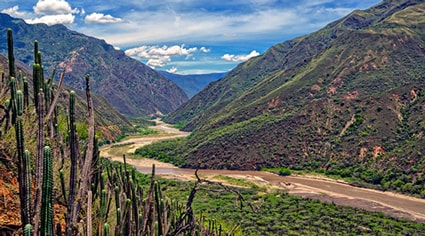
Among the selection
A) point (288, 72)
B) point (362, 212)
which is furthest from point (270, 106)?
point (362, 212)

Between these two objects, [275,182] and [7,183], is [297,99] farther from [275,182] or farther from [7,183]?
[7,183]

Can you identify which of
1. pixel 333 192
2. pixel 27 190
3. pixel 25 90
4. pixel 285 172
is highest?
pixel 25 90

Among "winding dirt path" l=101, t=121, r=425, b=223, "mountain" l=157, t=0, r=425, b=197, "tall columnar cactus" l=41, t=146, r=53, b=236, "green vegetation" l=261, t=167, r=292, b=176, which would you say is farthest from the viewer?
"green vegetation" l=261, t=167, r=292, b=176

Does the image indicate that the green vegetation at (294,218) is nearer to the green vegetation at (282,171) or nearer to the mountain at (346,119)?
the mountain at (346,119)

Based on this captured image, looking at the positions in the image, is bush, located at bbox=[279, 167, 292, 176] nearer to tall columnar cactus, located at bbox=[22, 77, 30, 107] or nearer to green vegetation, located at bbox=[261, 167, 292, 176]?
green vegetation, located at bbox=[261, 167, 292, 176]

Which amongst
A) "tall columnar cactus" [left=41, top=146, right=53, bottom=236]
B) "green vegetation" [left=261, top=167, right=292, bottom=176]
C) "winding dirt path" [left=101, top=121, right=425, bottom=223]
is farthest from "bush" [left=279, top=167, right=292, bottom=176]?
"tall columnar cactus" [left=41, top=146, right=53, bottom=236]

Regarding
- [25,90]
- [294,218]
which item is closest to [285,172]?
[294,218]

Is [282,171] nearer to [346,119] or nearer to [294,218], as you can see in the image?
[346,119]

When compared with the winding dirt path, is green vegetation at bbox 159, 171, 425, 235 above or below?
above
